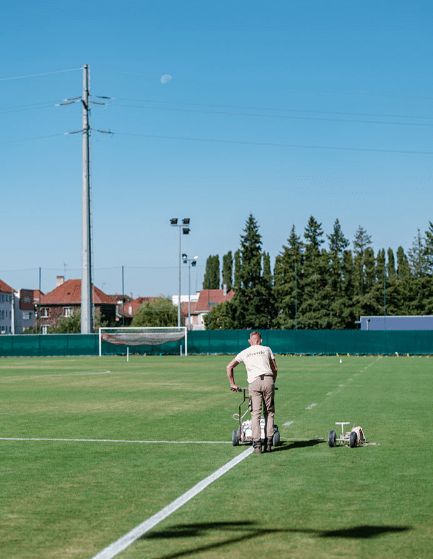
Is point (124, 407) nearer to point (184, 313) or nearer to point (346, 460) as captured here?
point (346, 460)

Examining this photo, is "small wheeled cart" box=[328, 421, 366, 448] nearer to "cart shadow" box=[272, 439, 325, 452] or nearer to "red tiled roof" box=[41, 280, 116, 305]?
"cart shadow" box=[272, 439, 325, 452]

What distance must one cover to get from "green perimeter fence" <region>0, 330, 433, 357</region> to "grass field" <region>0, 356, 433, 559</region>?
41.7 meters

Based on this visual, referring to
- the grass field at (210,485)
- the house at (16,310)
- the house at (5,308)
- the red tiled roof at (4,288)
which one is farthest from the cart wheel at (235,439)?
the red tiled roof at (4,288)

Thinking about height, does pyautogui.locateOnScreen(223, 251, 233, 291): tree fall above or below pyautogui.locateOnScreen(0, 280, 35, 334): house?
above

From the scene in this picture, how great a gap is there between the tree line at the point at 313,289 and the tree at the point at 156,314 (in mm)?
14374

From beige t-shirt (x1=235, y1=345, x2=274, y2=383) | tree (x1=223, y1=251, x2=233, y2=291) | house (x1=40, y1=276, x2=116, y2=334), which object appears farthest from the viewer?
tree (x1=223, y1=251, x2=233, y2=291)

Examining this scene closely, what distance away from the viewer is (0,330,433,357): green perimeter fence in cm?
5962

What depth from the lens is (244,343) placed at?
6094 cm

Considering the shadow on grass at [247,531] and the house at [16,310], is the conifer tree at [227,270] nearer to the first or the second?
the house at [16,310]

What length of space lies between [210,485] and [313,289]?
8288 centimetres

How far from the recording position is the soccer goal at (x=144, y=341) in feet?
192

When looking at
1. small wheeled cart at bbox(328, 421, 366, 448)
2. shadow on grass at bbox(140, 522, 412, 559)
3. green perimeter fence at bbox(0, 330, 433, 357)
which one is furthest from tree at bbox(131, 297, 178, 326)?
shadow on grass at bbox(140, 522, 412, 559)

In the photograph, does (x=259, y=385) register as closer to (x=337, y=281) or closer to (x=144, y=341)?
(x=144, y=341)

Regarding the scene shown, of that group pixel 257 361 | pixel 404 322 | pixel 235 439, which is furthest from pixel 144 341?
pixel 257 361
